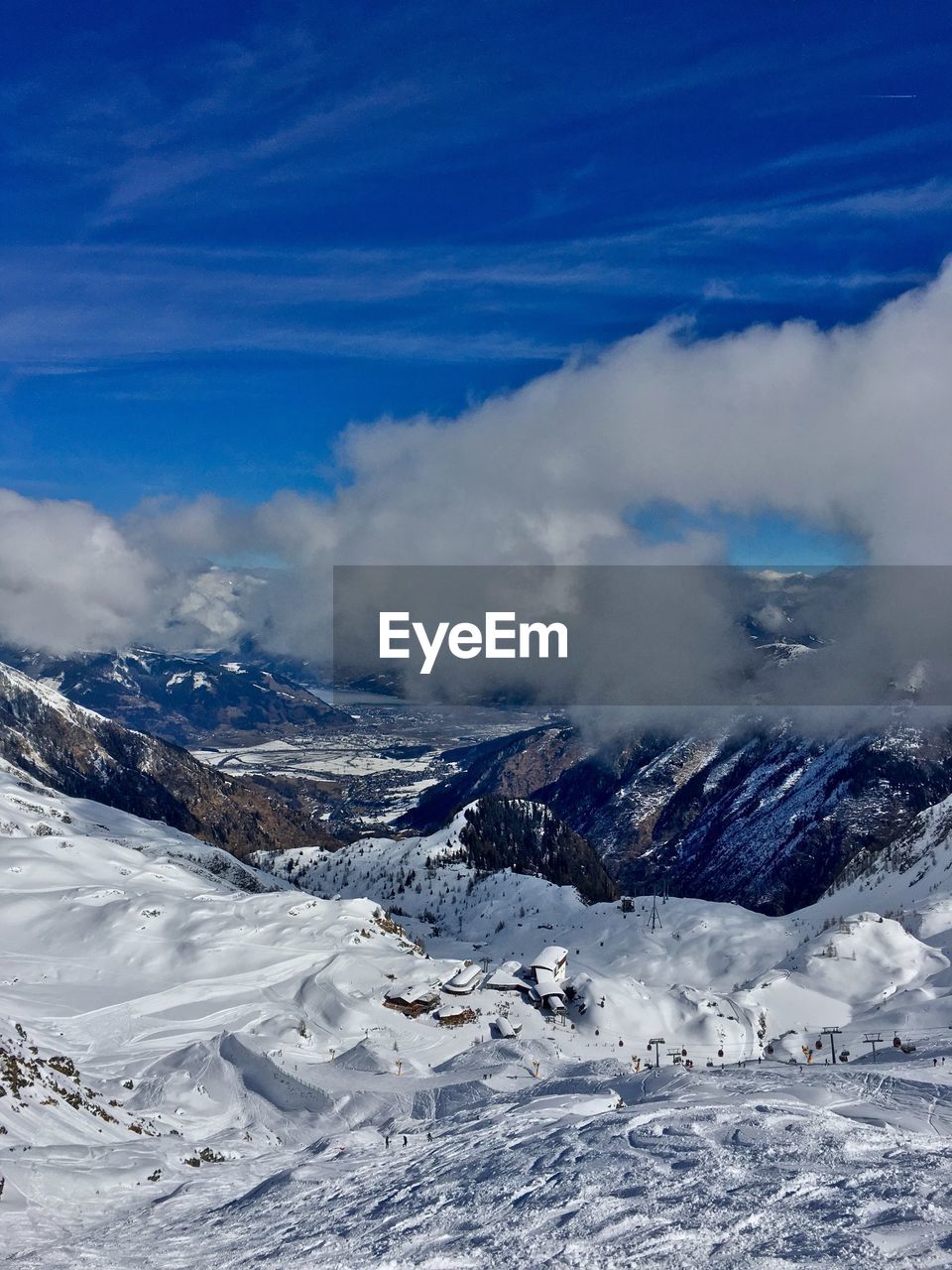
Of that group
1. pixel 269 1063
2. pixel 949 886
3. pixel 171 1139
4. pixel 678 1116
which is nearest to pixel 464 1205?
pixel 678 1116

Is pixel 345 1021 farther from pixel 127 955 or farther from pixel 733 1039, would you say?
pixel 733 1039

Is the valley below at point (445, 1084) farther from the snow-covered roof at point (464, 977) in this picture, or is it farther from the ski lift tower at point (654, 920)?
the ski lift tower at point (654, 920)

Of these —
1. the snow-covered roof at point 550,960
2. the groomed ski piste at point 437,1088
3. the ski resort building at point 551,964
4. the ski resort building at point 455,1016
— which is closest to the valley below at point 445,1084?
the groomed ski piste at point 437,1088

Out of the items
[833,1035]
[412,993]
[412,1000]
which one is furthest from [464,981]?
[833,1035]

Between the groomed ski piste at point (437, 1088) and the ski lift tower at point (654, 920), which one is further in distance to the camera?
the ski lift tower at point (654, 920)

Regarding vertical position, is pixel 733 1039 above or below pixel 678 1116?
below

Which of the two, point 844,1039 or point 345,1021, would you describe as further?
point 345,1021

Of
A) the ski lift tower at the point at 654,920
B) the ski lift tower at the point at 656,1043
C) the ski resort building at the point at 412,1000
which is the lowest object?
the ski lift tower at the point at 654,920
